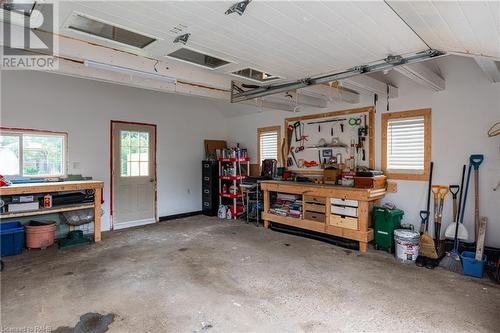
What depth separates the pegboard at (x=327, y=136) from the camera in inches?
196

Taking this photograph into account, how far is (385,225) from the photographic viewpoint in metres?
4.24

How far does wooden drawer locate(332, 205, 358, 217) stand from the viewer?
4.34 m

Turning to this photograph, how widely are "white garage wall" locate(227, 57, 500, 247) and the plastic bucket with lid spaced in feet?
18.6

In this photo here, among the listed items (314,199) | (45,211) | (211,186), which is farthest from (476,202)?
(45,211)

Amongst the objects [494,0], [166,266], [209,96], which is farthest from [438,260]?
[209,96]

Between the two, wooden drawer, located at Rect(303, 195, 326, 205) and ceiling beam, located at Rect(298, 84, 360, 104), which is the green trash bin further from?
ceiling beam, located at Rect(298, 84, 360, 104)

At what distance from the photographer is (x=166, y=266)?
3689 millimetres

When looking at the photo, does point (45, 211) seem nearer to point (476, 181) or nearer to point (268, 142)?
point (268, 142)

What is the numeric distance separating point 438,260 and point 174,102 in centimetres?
588

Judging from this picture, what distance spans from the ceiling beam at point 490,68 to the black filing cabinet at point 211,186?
526cm

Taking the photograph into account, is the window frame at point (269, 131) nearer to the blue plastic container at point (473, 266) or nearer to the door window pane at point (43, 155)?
the blue plastic container at point (473, 266)

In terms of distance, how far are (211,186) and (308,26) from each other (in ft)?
17.0

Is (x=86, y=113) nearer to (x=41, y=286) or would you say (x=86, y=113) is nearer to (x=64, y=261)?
(x=64, y=261)

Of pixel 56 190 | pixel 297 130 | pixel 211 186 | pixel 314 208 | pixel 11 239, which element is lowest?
pixel 11 239
